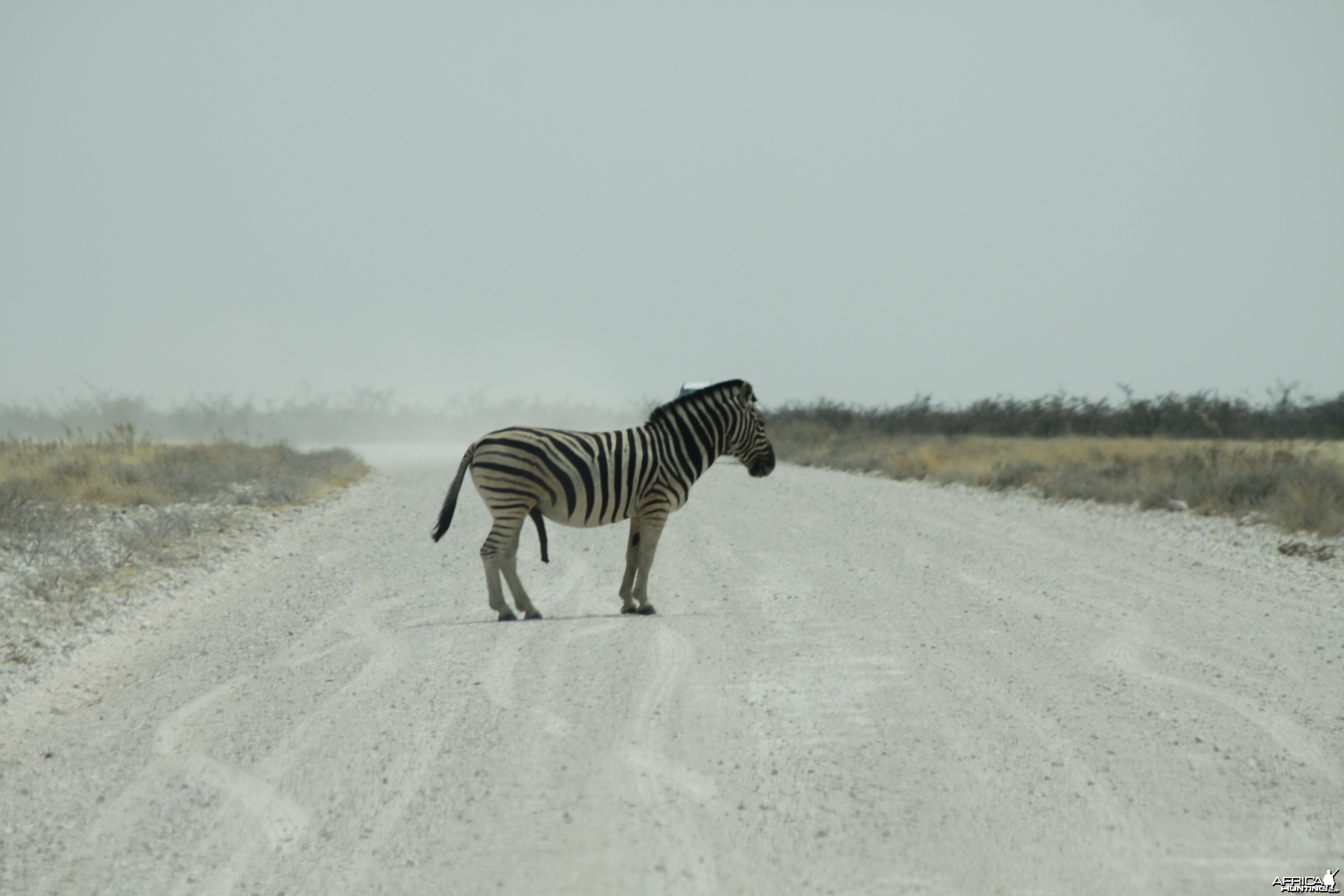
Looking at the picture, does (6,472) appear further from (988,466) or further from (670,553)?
(988,466)

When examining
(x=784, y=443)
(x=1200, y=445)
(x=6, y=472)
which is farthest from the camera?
(x=784, y=443)

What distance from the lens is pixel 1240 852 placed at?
4.33 metres

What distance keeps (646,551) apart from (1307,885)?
5.70 m

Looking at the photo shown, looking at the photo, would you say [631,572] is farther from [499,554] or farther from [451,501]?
[451,501]

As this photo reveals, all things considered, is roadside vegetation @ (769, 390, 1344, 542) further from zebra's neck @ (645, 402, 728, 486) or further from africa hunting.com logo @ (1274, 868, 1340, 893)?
africa hunting.com logo @ (1274, 868, 1340, 893)

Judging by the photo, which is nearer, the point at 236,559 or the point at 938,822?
the point at 938,822

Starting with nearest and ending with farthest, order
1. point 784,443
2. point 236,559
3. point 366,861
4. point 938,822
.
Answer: point 366,861
point 938,822
point 236,559
point 784,443

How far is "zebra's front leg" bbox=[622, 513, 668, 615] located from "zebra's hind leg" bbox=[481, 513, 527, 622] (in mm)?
983

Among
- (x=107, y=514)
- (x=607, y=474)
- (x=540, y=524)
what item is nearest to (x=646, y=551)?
(x=607, y=474)

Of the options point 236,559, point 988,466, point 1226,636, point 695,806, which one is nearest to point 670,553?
point 236,559

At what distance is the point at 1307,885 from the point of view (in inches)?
161

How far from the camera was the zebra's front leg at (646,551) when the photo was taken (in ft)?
30.0

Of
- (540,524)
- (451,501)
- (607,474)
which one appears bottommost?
(540,524)

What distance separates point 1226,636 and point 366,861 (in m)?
6.76
